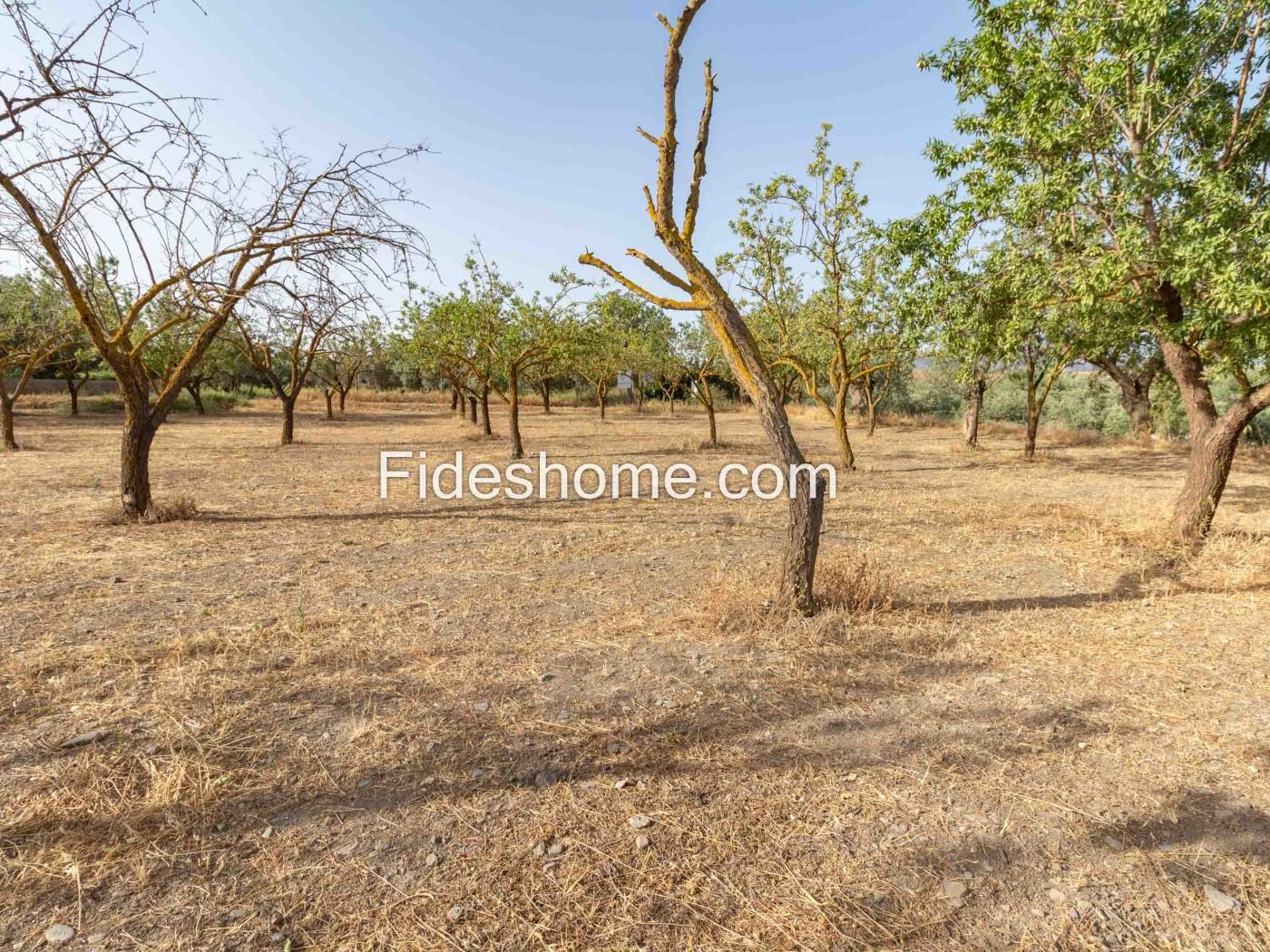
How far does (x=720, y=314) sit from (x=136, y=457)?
797 centimetres

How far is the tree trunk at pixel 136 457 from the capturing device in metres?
7.34

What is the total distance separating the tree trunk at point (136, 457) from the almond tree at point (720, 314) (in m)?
6.71

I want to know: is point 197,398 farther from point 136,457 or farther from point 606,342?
point 136,457

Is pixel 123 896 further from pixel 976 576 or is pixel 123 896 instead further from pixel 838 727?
pixel 976 576

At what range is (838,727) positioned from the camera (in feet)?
10.3

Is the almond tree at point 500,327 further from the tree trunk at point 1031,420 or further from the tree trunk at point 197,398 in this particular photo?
the tree trunk at point 197,398

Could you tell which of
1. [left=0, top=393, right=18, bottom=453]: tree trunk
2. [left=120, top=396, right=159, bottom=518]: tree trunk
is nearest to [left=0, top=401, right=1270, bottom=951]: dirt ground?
[left=120, top=396, right=159, bottom=518]: tree trunk

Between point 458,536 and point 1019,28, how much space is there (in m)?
8.70

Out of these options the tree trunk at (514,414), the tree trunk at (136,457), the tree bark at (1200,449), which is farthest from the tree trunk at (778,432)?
the tree trunk at (514,414)

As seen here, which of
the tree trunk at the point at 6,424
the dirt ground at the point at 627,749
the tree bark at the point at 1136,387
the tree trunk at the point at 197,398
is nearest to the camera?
the dirt ground at the point at 627,749

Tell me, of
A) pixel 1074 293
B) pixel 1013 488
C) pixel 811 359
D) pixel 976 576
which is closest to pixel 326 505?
pixel 976 576

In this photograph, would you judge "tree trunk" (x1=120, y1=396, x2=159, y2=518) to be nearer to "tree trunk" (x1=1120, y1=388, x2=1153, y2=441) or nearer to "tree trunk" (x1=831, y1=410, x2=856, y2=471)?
"tree trunk" (x1=831, y1=410, x2=856, y2=471)

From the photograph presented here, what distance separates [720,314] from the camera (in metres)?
4.35

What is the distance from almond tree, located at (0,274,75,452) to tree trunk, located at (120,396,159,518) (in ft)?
23.9
